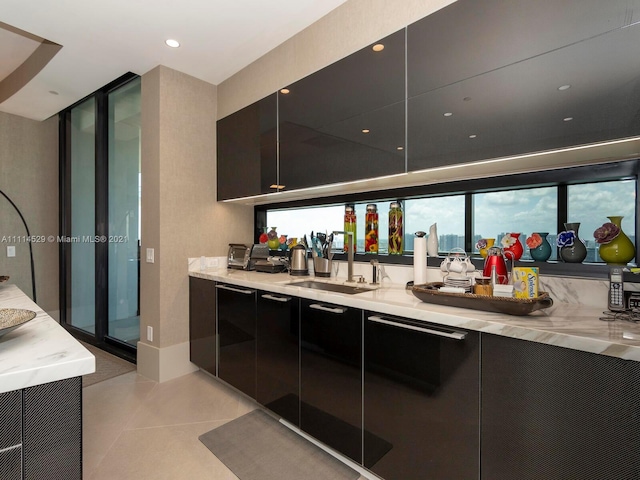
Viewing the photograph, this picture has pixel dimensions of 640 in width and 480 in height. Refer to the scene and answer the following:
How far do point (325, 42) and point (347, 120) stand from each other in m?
0.58

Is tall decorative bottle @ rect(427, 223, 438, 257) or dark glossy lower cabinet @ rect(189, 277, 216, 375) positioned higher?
tall decorative bottle @ rect(427, 223, 438, 257)

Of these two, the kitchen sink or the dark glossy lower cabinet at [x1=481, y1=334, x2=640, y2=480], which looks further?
the kitchen sink

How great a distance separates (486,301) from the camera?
1231 mm

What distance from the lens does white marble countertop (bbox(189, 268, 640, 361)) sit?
36.3 inches

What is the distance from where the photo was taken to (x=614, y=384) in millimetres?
905

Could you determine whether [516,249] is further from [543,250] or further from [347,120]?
[347,120]

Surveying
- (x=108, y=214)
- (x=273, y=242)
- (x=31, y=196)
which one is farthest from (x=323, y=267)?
(x=31, y=196)

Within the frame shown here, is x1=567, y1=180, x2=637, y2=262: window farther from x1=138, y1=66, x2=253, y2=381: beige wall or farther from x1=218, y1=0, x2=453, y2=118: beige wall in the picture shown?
x1=138, y1=66, x2=253, y2=381: beige wall

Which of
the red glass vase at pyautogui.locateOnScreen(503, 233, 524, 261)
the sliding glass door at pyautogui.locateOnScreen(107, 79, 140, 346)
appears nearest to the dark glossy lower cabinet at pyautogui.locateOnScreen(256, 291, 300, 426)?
the red glass vase at pyautogui.locateOnScreen(503, 233, 524, 261)

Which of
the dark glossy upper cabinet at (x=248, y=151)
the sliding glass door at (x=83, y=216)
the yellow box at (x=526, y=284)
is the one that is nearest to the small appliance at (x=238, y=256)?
the dark glossy upper cabinet at (x=248, y=151)

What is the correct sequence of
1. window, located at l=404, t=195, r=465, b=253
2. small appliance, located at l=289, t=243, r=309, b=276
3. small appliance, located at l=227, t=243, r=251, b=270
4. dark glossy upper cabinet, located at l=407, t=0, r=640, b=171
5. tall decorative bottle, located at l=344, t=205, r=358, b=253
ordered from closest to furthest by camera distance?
dark glossy upper cabinet, located at l=407, t=0, r=640, b=171 < window, located at l=404, t=195, r=465, b=253 < tall decorative bottle, located at l=344, t=205, r=358, b=253 < small appliance, located at l=289, t=243, r=309, b=276 < small appliance, located at l=227, t=243, r=251, b=270

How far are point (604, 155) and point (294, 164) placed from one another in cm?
166

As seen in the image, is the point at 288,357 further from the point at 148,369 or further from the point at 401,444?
the point at 148,369

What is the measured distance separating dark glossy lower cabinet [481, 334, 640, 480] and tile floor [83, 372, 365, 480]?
4.23 feet
